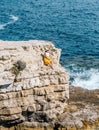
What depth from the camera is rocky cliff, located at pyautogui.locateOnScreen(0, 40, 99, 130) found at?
42.5 m

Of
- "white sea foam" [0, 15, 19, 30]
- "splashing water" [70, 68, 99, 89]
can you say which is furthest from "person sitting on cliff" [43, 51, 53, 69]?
"white sea foam" [0, 15, 19, 30]

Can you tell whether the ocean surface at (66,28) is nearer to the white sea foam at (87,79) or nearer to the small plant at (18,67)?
the white sea foam at (87,79)

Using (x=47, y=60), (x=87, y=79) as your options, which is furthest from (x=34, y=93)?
(x=87, y=79)

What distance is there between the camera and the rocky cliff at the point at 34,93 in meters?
42.5

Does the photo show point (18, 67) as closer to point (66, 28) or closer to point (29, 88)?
point (29, 88)

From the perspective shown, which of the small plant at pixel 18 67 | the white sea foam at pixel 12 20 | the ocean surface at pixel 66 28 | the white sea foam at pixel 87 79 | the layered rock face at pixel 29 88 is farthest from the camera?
the white sea foam at pixel 12 20

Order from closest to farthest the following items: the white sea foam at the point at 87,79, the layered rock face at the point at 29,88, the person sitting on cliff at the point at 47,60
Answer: the layered rock face at the point at 29,88
the person sitting on cliff at the point at 47,60
the white sea foam at the point at 87,79

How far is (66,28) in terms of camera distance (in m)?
99.9

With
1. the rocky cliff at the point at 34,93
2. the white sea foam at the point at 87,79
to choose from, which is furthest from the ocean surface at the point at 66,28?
the rocky cliff at the point at 34,93

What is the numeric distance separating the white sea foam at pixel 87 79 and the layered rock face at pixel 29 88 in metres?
20.3

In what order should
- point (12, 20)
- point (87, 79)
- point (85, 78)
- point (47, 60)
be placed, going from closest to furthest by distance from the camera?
point (47, 60)
point (87, 79)
point (85, 78)
point (12, 20)

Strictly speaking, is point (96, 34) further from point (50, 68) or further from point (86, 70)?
point (50, 68)

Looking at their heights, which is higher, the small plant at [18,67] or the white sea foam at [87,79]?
the small plant at [18,67]

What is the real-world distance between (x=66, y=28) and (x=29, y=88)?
58.2 metres
